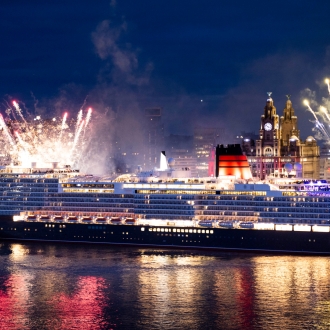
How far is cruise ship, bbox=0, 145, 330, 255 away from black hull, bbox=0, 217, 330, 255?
8 cm

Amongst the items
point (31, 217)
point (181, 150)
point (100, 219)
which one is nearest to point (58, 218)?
point (31, 217)

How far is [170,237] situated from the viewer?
216 ft

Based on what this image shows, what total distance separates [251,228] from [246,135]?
330ft

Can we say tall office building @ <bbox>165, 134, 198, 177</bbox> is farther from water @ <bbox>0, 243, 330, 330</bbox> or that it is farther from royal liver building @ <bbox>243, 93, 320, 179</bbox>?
water @ <bbox>0, 243, 330, 330</bbox>

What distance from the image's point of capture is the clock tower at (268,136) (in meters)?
115

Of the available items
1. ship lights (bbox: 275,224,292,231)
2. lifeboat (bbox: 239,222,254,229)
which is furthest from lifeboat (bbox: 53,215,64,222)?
ship lights (bbox: 275,224,292,231)

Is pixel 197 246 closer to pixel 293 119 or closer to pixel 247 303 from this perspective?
pixel 247 303

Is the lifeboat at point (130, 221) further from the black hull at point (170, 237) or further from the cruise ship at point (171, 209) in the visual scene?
the black hull at point (170, 237)

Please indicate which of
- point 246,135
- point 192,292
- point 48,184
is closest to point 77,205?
point 48,184

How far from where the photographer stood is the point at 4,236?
69562 mm

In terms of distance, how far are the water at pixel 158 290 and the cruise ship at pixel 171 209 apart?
6.89 feet

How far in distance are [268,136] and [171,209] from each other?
51.2 metres

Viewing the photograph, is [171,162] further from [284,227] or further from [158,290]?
[158,290]

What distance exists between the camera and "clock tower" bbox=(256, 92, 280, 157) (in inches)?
4510
